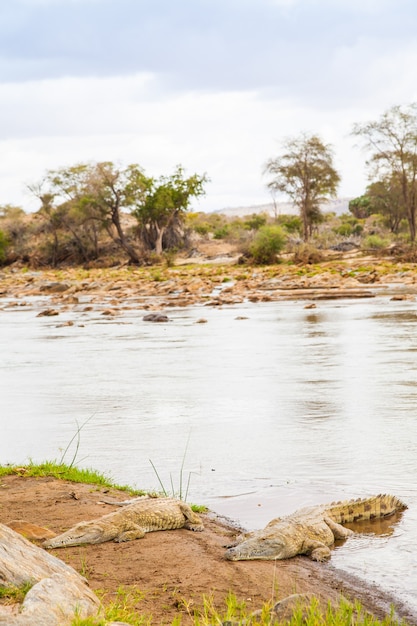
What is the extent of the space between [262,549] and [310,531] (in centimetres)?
47

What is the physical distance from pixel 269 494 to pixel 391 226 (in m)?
70.5

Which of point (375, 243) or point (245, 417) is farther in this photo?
point (375, 243)

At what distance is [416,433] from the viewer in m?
9.19

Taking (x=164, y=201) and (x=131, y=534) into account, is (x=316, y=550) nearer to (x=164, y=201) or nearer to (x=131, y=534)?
(x=131, y=534)

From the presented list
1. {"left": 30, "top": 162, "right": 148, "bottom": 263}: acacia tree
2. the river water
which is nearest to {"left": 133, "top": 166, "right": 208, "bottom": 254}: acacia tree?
{"left": 30, "top": 162, "right": 148, "bottom": 263}: acacia tree

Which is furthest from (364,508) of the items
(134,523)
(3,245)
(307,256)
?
(3,245)

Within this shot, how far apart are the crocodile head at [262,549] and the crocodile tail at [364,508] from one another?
778mm

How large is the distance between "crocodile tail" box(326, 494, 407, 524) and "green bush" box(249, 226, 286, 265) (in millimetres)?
45109

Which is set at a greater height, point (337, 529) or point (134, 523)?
point (134, 523)

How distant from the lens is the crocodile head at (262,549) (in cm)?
562

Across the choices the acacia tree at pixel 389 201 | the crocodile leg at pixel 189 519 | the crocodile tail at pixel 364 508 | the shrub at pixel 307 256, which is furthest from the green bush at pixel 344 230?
the crocodile leg at pixel 189 519

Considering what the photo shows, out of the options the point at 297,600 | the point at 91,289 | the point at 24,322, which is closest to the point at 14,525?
the point at 297,600

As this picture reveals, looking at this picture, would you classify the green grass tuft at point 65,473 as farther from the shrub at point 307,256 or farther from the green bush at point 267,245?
the green bush at point 267,245

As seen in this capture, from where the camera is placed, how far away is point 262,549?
5699 mm
